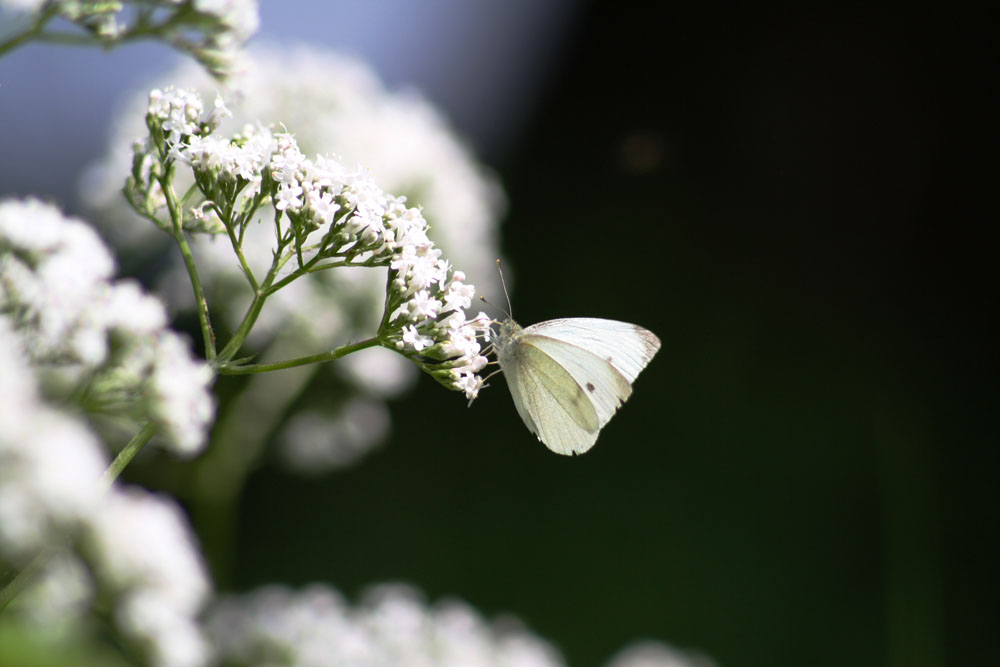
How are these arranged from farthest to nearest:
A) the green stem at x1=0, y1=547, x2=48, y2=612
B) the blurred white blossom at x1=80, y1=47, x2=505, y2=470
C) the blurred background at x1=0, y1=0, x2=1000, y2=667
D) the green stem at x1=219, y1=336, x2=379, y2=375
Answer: the blurred background at x1=0, y1=0, x2=1000, y2=667
the blurred white blossom at x1=80, y1=47, x2=505, y2=470
the green stem at x1=219, y1=336, x2=379, y2=375
the green stem at x1=0, y1=547, x2=48, y2=612

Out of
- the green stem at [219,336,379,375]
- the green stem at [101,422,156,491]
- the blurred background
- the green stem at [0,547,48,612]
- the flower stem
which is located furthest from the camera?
the blurred background

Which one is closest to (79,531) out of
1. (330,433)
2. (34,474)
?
(34,474)

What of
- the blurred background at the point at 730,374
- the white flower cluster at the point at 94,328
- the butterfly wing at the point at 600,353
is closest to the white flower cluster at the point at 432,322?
the white flower cluster at the point at 94,328

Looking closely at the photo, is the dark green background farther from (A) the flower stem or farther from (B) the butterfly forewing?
(A) the flower stem

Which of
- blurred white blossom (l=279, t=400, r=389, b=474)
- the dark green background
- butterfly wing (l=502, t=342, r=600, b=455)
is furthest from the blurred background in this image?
butterfly wing (l=502, t=342, r=600, b=455)

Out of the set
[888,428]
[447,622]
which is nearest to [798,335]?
[888,428]

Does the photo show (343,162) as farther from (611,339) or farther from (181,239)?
(181,239)
